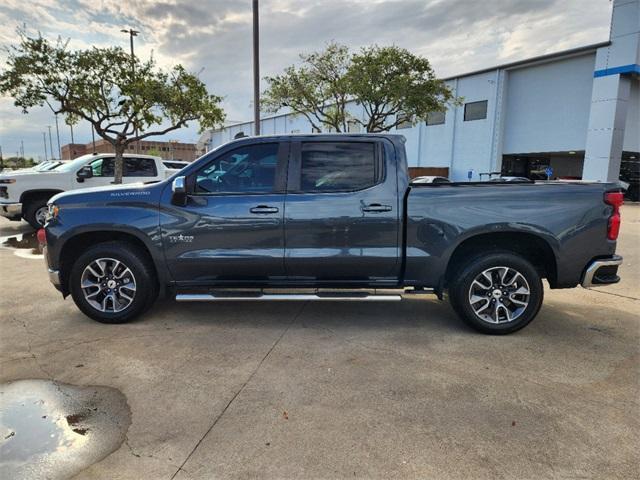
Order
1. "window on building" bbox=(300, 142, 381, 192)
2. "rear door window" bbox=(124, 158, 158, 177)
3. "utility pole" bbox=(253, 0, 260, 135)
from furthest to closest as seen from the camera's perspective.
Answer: "rear door window" bbox=(124, 158, 158, 177) → "utility pole" bbox=(253, 0, 260, 135) → "window on building" bbox=(300, 142, 381, 192)

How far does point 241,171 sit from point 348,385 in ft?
7.78

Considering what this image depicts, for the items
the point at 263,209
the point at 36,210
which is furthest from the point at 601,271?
the point at 36,210

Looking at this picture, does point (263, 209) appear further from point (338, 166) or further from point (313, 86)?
point (313, 86)

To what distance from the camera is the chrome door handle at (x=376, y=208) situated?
432cm

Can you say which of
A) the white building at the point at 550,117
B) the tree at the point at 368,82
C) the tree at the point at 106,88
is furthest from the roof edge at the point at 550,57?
the tree at the point at 106,88

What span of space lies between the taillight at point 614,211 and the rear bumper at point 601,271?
0.77ft

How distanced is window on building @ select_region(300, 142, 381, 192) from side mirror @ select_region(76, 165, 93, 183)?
8.78 meters

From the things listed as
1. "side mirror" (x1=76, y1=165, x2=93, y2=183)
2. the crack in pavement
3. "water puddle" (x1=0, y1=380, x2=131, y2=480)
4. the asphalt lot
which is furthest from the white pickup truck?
"water puddle" (x1=0, y1=380, x2=131, y2=480)

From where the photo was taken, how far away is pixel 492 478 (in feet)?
7.87

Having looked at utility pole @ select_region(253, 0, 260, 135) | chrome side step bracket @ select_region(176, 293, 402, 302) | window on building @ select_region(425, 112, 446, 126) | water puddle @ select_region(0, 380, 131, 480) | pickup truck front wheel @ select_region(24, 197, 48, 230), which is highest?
window on building @ select_region(425, 112, 446, 126)

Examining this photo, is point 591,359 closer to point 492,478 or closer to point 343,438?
point 492,478

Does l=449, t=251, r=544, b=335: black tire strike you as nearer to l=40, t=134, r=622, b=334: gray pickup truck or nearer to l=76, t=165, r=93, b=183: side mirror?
l=40, t=134, r=622, b=334: gray pickup truck

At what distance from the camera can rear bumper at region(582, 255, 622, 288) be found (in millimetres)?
4250

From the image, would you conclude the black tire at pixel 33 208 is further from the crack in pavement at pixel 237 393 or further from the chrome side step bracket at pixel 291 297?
the crack in pavement at pixel 237 393
